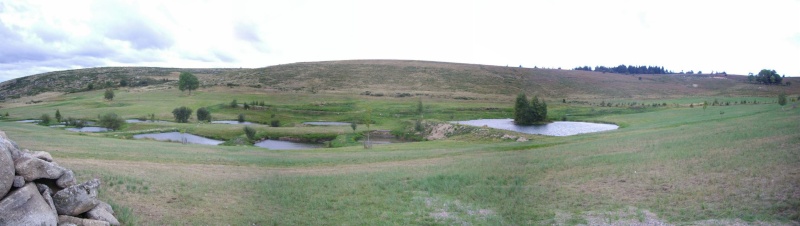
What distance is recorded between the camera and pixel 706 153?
21609 mm

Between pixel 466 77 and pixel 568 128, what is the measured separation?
33628 mm

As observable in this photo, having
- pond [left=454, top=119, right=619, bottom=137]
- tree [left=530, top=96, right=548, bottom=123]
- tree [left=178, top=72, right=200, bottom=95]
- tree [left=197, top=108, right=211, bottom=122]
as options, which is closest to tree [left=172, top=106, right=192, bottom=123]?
tree [left=197, top=108, right=211, bottom=122]

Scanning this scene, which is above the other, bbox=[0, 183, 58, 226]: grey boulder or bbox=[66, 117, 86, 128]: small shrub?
bbox=[0, 183, 58, 226]: grey boulder

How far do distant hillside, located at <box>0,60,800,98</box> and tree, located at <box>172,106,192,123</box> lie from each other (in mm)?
36139

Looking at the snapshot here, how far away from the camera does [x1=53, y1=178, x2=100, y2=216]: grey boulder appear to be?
11.4m

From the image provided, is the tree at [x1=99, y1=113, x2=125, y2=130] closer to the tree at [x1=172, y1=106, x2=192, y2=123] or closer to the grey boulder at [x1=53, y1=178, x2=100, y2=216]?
the tree at [x1=172, y1=106, x2=192, y2=123]

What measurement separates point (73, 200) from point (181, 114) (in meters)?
50.7

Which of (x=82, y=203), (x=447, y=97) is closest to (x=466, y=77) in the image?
(x=447, y=97)

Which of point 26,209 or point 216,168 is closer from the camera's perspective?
point 26,209

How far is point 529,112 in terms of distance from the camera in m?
55.2

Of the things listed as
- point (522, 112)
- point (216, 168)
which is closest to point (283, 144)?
point (216, 168)

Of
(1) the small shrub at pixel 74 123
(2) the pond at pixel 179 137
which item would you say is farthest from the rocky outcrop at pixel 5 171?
(1) the small shrub at pixel 74 123

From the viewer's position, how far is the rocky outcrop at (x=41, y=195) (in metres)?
10.2

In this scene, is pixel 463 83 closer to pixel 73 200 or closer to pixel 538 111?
pixel 538 111
